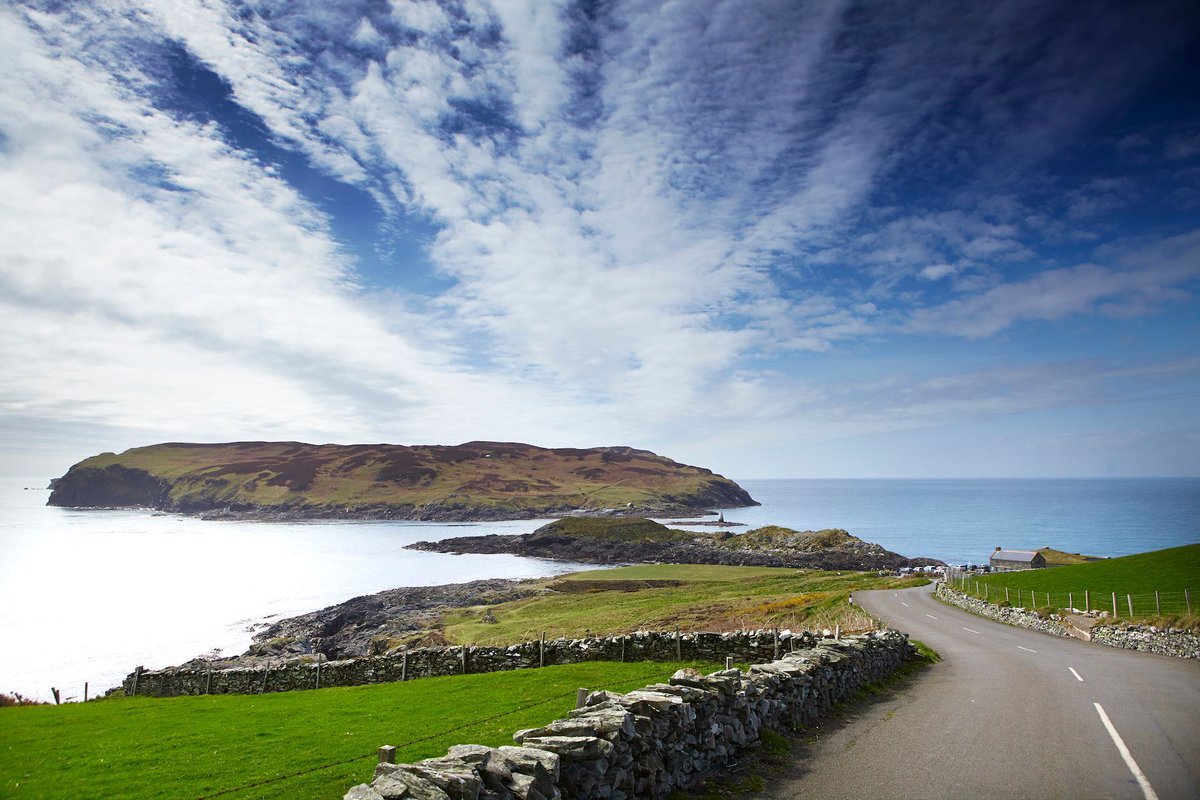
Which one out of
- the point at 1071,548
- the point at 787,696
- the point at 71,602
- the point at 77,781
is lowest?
the point at 71,602

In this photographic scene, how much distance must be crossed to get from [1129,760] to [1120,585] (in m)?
32.8

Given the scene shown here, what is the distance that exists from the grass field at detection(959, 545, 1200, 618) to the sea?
5747cm

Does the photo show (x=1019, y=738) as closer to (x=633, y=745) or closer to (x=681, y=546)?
Result: (x=633, y=745)

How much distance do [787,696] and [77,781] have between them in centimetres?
1425

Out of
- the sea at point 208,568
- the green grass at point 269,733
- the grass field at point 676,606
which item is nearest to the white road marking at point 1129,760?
the green grass at point 269,733

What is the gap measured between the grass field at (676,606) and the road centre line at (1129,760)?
18.7m

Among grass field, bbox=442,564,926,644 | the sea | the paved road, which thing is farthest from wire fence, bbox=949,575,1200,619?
the sea

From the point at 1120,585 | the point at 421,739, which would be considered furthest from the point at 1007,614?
the point at 421,739

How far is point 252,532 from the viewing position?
154 metres

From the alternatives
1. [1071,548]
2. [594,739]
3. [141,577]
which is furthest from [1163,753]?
[1071,548]

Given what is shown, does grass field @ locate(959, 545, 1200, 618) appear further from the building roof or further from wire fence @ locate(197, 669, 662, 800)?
the building roof

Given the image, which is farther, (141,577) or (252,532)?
(252,532)

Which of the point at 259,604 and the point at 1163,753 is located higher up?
the point at 1163,753

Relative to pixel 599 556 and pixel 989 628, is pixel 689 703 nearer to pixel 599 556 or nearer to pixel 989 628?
pixel 989 628
